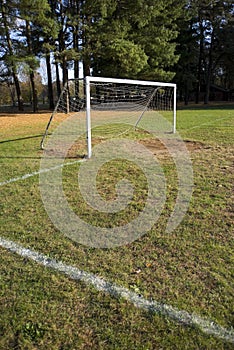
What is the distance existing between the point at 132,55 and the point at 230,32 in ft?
69.7

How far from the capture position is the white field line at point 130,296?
161 centimetres

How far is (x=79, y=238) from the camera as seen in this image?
2.60m

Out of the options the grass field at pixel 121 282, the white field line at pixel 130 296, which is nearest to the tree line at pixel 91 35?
the grass field at pixel 121 282

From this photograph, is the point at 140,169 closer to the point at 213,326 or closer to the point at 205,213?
the point at 205,213

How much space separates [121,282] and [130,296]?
0.15 m

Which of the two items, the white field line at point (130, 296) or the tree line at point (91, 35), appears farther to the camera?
the tree line at point (91, 35)

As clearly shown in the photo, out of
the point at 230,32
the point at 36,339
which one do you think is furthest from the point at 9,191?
the point at 230,32

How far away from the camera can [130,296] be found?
1.87 meters

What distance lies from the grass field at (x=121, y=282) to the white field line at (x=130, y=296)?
0.01 m

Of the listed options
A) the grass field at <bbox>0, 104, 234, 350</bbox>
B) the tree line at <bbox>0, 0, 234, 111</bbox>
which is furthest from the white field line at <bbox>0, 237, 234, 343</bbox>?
the tree line at <bbox>0, 0, 234, 111</bbox>

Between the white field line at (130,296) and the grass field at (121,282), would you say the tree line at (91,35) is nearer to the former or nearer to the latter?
the grass field at (121,282)

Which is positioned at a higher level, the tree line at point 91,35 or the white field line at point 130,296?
the tree line at point 91,35

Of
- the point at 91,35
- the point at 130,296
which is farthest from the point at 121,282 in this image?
the point at 91,35

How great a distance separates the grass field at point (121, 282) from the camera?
158 cm
